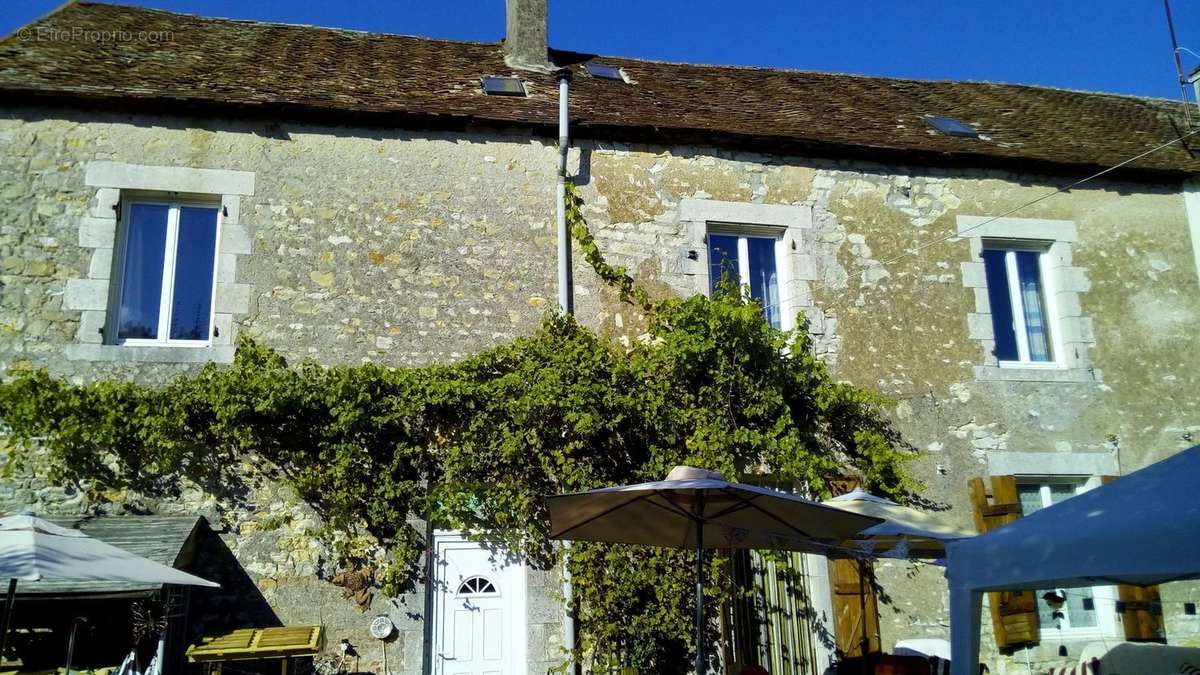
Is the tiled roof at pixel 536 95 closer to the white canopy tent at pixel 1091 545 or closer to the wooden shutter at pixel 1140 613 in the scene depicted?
the wooden shutter at pixel 1140 613

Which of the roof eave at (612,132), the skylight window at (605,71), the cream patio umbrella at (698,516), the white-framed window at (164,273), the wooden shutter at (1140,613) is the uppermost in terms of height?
the skylight window at (605,71)

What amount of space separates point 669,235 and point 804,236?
4.13ft

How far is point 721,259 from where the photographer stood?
829 cm

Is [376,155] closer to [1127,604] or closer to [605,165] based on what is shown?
[605,165]

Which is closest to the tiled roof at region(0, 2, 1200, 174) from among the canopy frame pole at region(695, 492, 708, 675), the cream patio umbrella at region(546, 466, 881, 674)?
the cream patio umbrella at region(546, 466, 881, 674)

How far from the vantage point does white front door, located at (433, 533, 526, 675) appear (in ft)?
22.6

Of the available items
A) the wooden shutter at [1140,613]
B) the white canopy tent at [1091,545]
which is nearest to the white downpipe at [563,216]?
the white canopy tent at [1091,545]

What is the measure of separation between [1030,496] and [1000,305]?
5.89ft

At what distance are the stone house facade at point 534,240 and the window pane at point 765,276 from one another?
3cm

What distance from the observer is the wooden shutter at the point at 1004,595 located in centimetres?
749

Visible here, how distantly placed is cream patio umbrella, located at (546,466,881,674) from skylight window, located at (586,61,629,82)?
5675 millimetres

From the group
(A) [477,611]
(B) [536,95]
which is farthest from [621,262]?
(A) [477,611]

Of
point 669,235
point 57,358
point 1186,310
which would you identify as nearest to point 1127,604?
point 1186,310

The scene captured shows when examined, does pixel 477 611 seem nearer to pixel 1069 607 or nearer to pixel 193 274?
pixel 193 274
